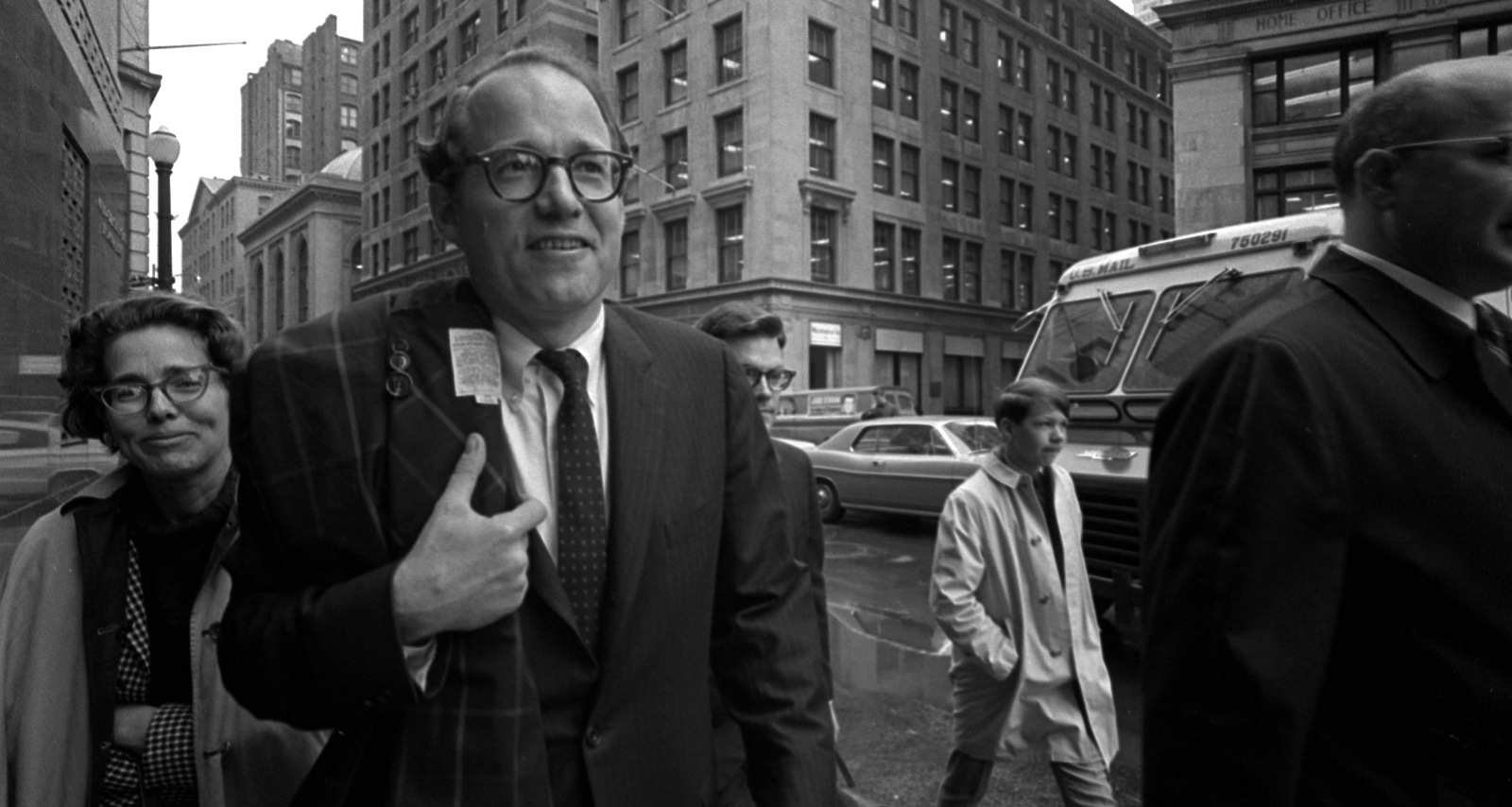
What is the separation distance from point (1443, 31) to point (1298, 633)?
2571cm

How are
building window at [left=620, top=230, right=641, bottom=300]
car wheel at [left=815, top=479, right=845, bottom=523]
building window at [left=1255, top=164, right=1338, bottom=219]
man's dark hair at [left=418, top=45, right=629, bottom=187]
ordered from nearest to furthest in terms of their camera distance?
man's dark hair at [left=418, top=45, right=629, bottom=187] < car wheel at [left=815, top=479, right=845, bottom=523] < building window at [left=1255, top=164, right=1338, bottom=219] < building window at [left=620, top=230, right=641, bottom=300]

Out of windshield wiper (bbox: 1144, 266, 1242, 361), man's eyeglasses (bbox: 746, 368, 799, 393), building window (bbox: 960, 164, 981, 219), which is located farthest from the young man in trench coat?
building window (bbox: 960, 164, 981, 219)

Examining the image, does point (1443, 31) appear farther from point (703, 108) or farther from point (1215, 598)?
point (1215, 598)

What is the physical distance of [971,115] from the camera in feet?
133

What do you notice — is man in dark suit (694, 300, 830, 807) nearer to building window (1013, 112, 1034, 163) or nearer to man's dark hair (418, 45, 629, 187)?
man's dark hair (418, 45, 629, 187)

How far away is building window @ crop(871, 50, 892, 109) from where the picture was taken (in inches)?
1414

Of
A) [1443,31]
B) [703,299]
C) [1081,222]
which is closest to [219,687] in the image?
[1443,31]

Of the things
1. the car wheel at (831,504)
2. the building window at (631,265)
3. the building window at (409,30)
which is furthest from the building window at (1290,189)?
the building window at (409,30)

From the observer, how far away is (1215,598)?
1.44 meters

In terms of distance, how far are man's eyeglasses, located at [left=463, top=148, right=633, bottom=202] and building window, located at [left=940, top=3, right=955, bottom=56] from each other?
40.5 meters

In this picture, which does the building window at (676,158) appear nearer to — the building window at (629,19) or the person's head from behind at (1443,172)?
the building window at (629,19)

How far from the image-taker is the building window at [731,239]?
3297 centimetres

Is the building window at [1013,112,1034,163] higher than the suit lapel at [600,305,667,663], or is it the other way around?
the building window at [1013,112,1034,163]

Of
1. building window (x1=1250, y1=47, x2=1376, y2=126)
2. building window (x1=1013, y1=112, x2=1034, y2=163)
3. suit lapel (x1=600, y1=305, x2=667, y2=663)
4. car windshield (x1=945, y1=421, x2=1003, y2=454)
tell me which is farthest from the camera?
building window (x1=1013, y1=112, x2=1034, y2=163)
